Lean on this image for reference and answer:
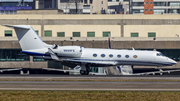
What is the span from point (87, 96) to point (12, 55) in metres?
45.3

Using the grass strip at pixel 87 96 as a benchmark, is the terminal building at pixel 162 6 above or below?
above

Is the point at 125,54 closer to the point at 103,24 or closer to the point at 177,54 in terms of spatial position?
the point at 177,54

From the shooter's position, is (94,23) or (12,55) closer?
(12,55)

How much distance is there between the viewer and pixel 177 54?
66.4 meters

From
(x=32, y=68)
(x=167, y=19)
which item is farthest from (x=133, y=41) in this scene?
(x=32, y=68)

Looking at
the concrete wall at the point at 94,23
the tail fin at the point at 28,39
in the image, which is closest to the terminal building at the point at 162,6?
the concrete wall at the point at 94,23

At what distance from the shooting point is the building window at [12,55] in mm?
66750

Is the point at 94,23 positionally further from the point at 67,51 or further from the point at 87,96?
the point at 87,96

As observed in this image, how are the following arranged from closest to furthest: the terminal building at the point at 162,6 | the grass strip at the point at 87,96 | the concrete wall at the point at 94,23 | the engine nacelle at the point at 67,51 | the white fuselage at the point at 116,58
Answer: the grass strip at the point at 87,96 < the engine nacelle at the point at 67,51 < the white fuselage at the point at 116,58 < the concrete wall at the point at 94,23 < the terminal building at the point at 162,6

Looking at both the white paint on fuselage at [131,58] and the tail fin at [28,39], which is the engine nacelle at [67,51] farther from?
the tail fin at [28,39]

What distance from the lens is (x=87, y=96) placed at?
24.6 meters

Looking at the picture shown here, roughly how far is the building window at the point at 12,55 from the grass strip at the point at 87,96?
4116cm

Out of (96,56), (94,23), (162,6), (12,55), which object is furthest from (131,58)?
(162,6)

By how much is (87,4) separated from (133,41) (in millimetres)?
112055
